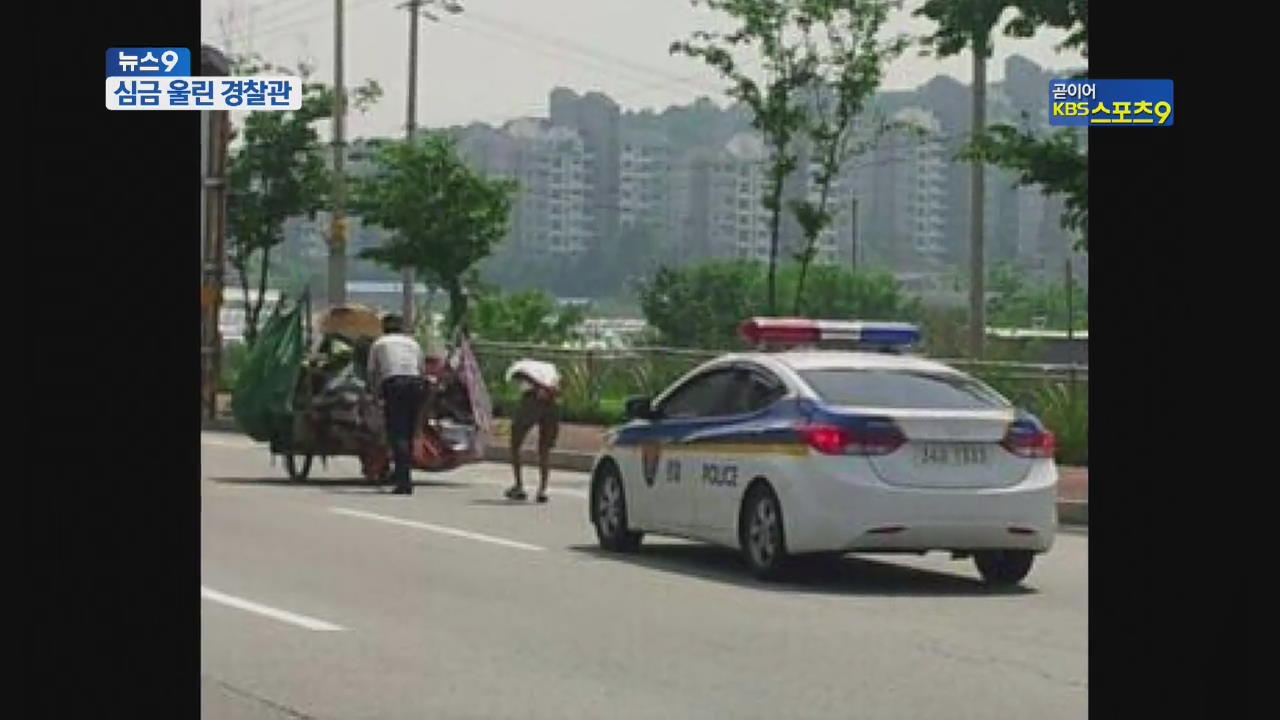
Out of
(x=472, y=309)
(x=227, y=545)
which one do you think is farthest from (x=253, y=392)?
(x=472, y=309)

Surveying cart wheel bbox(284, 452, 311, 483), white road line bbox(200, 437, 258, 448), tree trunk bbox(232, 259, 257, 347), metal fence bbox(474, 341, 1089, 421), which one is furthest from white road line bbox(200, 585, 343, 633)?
tree trunk bbox(232, 259, 257, 347)

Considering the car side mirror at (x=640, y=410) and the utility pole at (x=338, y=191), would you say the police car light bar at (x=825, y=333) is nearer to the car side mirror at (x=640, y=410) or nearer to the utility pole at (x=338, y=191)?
the car side mirror at (x=640, y=410)

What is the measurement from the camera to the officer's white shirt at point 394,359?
20.2m

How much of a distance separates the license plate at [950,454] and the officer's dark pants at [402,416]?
747cm

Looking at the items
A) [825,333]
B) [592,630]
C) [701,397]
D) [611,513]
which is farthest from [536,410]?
[592,630]

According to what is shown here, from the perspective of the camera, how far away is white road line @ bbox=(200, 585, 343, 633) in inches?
472

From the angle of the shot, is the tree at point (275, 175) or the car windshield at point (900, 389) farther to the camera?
the tree at point (275, 175)

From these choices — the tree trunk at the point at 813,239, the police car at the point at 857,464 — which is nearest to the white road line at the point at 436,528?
the police car at the point at 857,464

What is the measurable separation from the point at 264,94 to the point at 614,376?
23.8 meters

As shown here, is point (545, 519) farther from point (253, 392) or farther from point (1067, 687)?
point (1067, 687)

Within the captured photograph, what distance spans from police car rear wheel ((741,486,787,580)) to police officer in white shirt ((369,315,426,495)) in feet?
21.1

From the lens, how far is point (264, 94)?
9.69 m

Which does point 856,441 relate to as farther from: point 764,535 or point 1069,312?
point 1069,312
